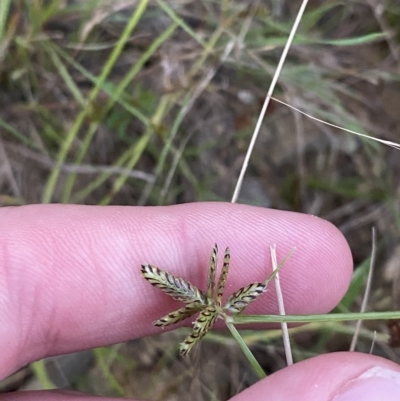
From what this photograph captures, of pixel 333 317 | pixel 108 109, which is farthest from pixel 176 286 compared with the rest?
pixel 108 109

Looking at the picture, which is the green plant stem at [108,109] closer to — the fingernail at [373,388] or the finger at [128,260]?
the finger at [128,260]

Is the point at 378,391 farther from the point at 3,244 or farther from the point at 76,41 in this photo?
the point at 76,41

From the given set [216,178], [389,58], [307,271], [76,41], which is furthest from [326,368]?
[389,58]

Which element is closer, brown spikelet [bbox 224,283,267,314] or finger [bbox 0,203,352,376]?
brown spikelet [bbox 224,283,267,314]

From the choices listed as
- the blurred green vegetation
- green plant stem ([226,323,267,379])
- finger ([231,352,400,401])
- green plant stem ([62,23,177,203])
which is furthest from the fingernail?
green plant stem ([62,23,177,203])

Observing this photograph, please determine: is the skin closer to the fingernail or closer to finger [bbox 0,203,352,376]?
finger [bbox 0,203,352,376]

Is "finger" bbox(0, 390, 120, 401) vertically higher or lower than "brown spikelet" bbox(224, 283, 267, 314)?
lower
